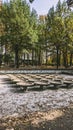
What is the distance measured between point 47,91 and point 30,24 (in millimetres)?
26903

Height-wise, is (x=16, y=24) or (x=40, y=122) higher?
(x=16, y=24)

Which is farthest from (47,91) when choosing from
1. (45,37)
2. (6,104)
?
(45,37)

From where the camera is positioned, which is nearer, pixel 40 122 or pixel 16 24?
pixel 40 122

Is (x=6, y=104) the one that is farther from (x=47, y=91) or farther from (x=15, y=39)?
(x=15, y=39)

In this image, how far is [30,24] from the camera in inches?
1638

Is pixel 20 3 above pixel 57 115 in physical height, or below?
above

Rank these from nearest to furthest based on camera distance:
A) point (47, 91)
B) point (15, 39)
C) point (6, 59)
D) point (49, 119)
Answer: point (49, 119) → point (47, 91) → point (15, 39) → point (6, 59)

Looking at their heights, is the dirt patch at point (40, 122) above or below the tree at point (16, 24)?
below

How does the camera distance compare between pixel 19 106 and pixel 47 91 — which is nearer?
pixel 19 106

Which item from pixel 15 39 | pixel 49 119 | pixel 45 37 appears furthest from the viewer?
pixel 45 37

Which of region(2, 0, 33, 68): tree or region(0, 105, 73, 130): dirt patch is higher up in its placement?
region(2, 0, 33, 68): tree

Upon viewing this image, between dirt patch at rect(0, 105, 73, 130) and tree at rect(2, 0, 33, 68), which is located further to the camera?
tree at rect(2, 0, 33, 68)

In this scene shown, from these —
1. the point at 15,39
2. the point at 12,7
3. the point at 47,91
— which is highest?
the point at 12,7

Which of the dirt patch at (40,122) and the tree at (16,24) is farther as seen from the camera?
the tree at (16,24)
